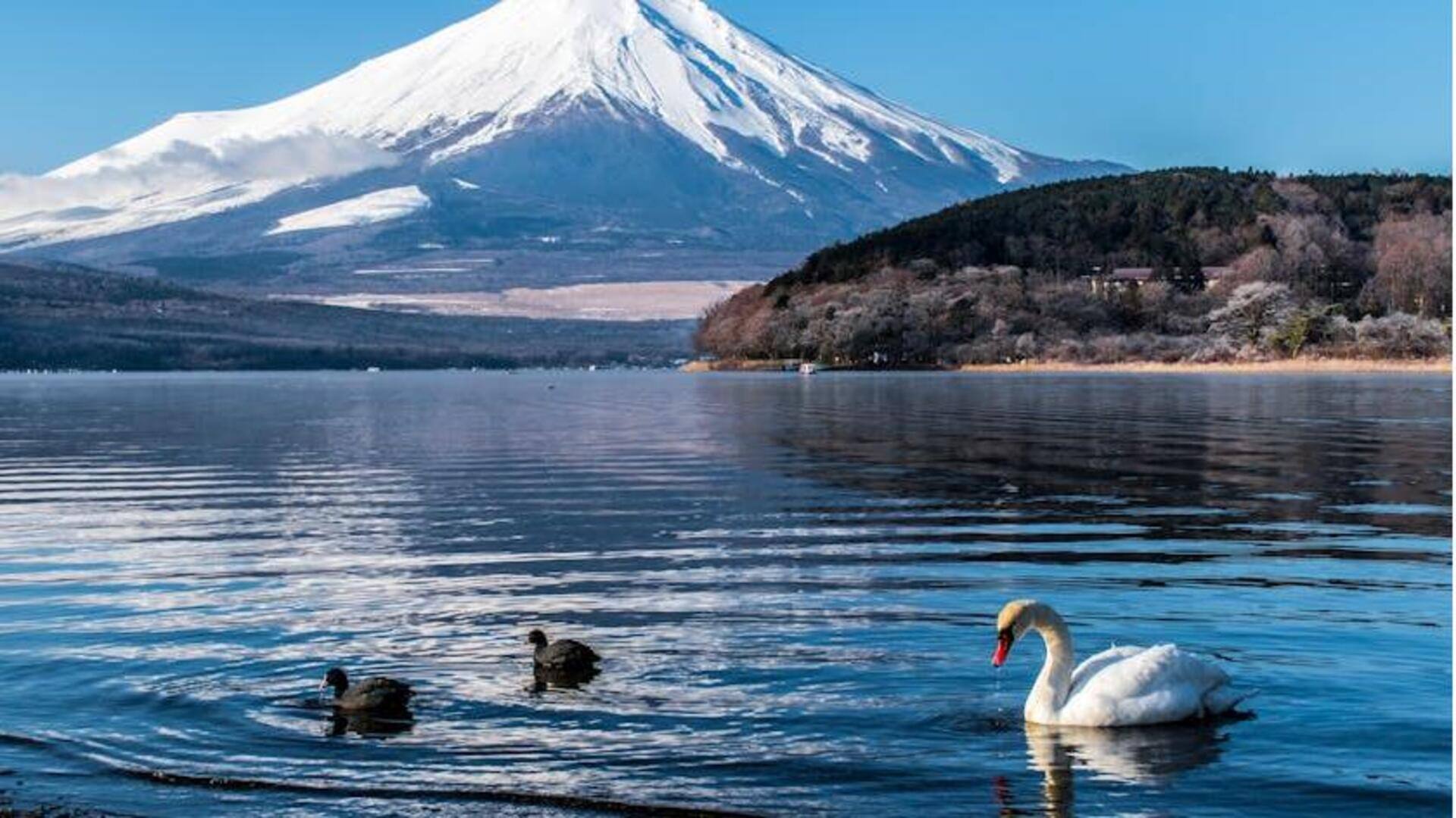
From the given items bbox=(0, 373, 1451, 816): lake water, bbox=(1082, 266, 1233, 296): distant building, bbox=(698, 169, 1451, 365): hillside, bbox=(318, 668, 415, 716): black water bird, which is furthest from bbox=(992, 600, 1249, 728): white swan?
bbox=(1082, 266, 1233, 296): distant building

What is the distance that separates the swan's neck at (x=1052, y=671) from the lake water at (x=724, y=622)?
0.33 metres

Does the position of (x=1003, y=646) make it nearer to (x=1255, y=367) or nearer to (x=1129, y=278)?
(x=1255, y=367)

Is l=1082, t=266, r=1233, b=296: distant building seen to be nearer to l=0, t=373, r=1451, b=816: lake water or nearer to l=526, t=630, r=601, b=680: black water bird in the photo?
l=0, t=373, r=1451, b=816: lake water

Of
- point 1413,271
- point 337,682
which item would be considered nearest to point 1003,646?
point 337,682

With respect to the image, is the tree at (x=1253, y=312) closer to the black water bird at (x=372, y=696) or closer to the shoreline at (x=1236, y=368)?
the shoreline at (x=1236, y=368)


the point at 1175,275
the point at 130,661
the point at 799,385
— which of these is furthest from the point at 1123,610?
the point at 1175,275

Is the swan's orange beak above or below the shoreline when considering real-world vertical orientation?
below

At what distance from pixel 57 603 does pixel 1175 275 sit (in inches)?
6859

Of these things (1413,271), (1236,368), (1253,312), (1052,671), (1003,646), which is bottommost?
(1052,671)

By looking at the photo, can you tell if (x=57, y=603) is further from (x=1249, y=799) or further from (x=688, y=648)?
(x=1249, y=799)

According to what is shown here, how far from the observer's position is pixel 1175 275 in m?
190

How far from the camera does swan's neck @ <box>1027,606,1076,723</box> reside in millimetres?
15750

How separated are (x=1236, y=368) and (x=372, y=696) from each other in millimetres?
131831

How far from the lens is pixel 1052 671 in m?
15.9
